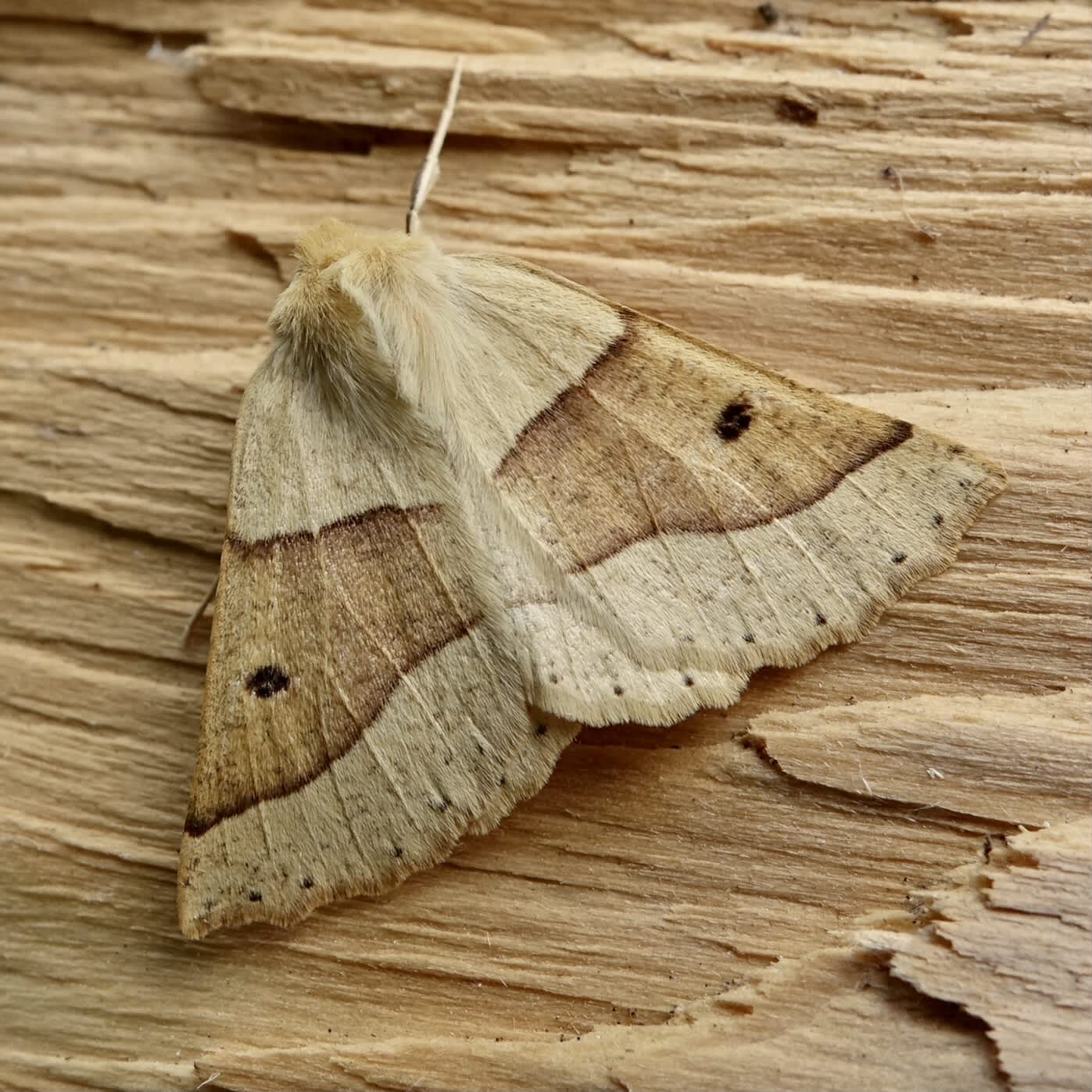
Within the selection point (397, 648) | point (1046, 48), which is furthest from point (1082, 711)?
point (1046, 48)

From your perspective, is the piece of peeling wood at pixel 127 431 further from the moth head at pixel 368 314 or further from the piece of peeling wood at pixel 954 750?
the piece of peeling wood at pixel 954 750

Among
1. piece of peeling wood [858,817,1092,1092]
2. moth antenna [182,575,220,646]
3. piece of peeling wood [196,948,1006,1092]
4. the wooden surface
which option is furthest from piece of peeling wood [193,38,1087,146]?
piece of peeling wood [196,948,1006,1092]

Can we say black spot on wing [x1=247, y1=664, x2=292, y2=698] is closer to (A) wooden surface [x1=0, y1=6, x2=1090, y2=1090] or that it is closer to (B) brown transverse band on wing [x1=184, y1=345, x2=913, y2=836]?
(B) brown transverse band on wing [x1=184, y1=345, x2=913, y2=836]

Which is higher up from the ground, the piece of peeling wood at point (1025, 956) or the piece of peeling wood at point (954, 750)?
the piece of peeling wood at point (954, 750)

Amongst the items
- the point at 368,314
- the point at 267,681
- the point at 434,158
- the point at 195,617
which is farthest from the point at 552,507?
the point at 434,158

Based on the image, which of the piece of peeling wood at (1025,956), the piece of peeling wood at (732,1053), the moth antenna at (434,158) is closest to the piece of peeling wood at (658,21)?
the moth antenna at (434,158)

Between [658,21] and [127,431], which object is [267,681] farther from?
[658,21]
